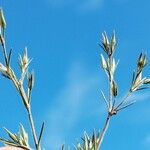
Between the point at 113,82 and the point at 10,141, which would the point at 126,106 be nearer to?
the point at 113,82

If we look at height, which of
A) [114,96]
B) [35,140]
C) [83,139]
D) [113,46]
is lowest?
[35,140]

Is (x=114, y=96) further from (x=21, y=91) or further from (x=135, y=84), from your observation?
(x=21, y=91)

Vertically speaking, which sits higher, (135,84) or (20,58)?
(20,58)

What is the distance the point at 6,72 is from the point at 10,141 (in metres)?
0.73

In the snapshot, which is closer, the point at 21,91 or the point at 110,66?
the point at 21,91

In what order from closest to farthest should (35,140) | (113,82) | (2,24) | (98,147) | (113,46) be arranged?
1. (35,140)
2. (98,147)
3. (2,24)
4. (113,82)
5. (113,46)

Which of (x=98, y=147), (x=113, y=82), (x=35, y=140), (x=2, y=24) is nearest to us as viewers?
(x=35, y=140)

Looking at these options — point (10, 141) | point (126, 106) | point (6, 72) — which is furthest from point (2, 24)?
point (126, 106)

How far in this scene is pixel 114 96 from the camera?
5621 mm

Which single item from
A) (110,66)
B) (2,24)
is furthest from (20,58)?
(110,66)

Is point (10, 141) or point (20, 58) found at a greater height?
point (20, 58)

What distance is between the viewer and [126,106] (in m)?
5.41

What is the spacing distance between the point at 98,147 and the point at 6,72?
1257 mm

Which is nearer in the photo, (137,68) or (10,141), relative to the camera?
(10,141)
